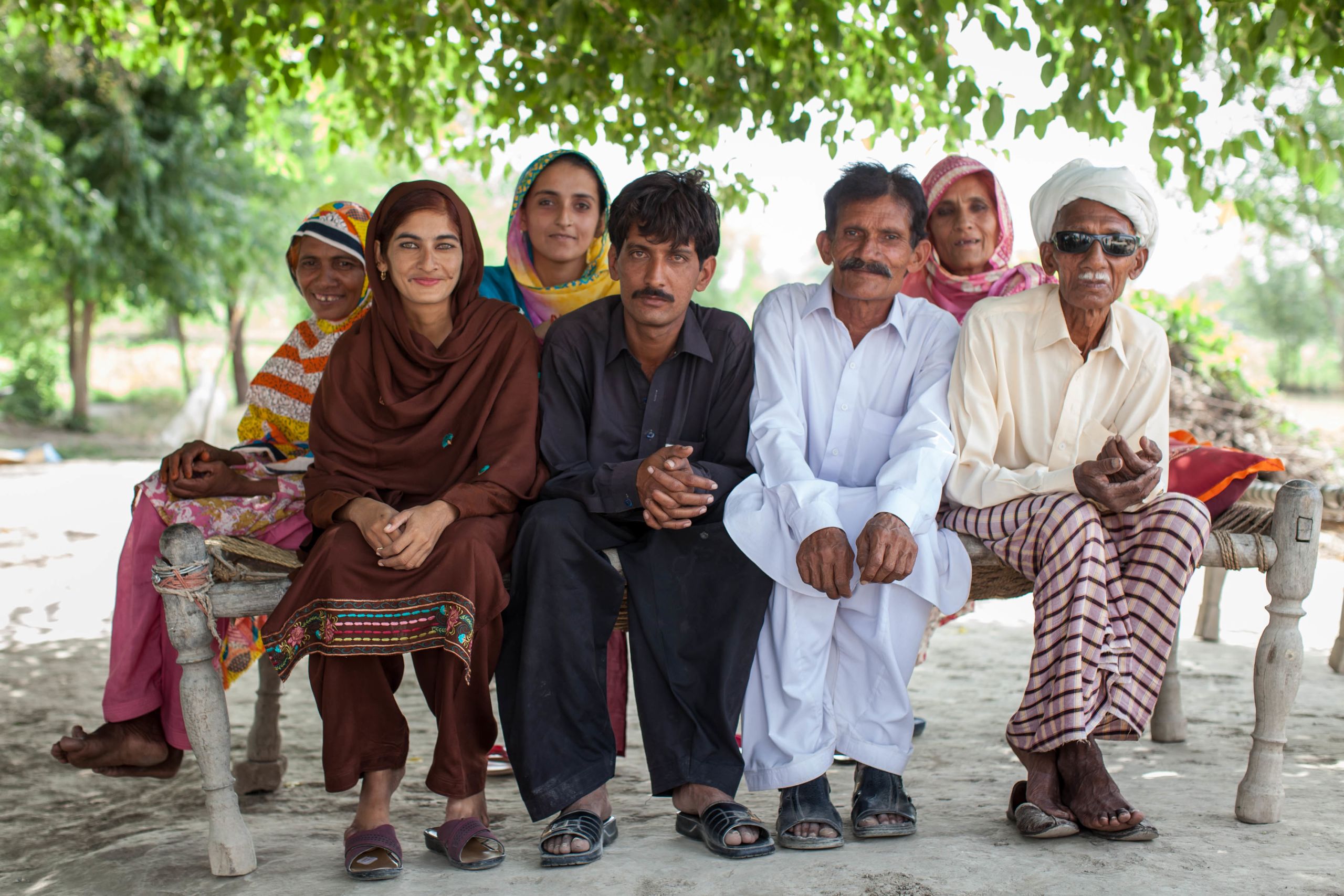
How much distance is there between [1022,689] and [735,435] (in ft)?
8.58

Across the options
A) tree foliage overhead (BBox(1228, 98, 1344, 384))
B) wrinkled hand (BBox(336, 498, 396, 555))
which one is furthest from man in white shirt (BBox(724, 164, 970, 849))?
tree foliage overhead (BBox(1228, 98, 1344, 384))

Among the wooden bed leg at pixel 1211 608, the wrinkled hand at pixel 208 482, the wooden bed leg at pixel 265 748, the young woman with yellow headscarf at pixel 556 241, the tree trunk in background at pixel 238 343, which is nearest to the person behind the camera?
the wrinkled hand at pixel 208 482

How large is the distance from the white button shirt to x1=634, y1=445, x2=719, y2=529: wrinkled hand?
0.47 ft

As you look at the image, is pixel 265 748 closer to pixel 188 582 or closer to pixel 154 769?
pixel 154 769

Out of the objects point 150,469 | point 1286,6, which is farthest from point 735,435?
point 150,469

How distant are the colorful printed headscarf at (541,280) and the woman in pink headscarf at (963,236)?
1235mm

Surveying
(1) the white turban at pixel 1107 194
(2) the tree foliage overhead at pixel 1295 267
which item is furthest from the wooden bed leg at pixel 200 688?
(2) the tree foliage overhead at pixel 1295 267

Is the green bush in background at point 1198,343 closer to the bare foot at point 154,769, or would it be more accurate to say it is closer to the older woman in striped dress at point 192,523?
the older woman in striped dress at point 192,523

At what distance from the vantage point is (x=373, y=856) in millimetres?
2783

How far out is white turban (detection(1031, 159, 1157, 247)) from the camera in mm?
3287

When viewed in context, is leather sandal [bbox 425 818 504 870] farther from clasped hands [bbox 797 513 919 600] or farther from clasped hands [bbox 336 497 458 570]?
clasped hands [bbox 797 513 919 600]

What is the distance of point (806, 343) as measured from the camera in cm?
352

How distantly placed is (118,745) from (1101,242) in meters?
3.41

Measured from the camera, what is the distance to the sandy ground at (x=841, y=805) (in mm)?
2664
